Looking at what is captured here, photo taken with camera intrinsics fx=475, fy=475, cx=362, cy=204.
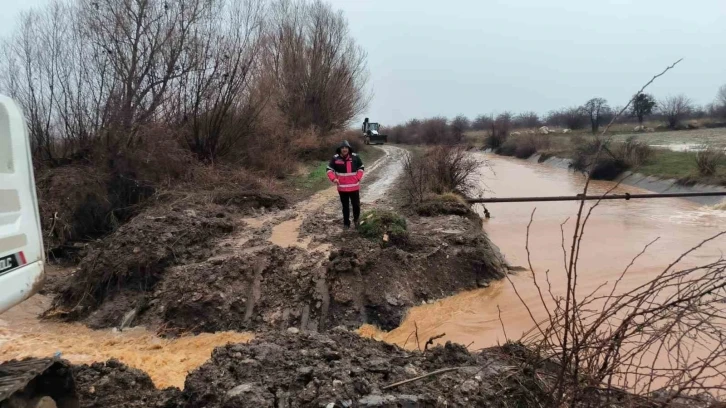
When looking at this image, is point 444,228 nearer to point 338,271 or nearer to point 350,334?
point 338,271

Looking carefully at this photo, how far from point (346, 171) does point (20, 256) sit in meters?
6.75

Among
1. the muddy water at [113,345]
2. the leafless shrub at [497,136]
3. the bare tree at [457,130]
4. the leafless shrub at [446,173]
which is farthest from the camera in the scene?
the leafless shrub at [497,136]

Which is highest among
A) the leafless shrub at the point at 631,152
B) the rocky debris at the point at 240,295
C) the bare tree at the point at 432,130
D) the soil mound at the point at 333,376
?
the bare tree at the point at 432,130

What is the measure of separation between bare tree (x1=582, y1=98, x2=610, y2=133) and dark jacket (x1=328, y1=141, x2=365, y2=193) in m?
55.6

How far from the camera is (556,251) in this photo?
11211 millimetres

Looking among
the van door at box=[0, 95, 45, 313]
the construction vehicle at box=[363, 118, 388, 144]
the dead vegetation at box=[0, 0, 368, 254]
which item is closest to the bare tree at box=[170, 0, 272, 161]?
the dead vegetation at box=[0, 0, 368, 254]

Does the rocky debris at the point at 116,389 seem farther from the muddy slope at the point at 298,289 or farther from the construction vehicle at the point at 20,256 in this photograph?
the muddy slope at the point at 298,289

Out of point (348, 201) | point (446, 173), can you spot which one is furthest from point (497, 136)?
point (348, 201)

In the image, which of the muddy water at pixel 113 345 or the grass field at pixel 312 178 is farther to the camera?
the grass field at pixel 312 178

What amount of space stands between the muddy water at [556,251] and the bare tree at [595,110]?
4132cm

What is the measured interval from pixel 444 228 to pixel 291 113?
75.4 ft

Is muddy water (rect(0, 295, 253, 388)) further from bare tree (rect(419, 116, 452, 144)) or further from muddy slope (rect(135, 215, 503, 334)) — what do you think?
bare tree (rect(419, 116, 452, 144))

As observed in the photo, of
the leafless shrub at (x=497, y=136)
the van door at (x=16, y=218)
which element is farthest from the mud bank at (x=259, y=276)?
the leafless shrub at (x=497, y=136)

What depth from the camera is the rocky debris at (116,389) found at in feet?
12.5
